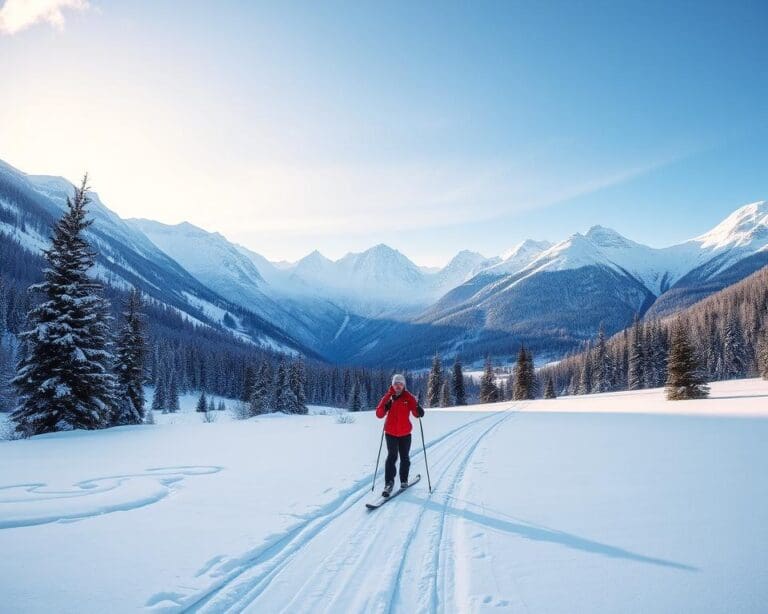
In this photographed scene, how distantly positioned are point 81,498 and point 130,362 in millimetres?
24790

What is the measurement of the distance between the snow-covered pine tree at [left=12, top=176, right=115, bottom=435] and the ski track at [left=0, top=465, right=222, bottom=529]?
1282 cm

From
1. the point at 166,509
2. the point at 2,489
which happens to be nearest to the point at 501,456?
the point at 166,509

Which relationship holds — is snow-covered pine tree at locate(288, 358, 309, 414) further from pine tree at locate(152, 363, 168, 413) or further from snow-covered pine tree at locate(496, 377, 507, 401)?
pine tree at locate(152, 363, 168, 413)

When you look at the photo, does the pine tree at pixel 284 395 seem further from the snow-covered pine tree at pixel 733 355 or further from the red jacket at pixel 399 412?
the snow-covered pine tree at pixel 733 355

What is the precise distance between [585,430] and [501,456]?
7253 millimetres

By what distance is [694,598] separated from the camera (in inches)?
144

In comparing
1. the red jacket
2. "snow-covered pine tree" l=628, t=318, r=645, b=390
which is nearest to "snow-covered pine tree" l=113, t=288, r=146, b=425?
the red jacket

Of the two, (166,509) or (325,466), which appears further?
(325,466)

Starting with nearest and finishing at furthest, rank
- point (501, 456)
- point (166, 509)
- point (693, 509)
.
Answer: point (693, 509) → point (166, 509) → point (501, 456)

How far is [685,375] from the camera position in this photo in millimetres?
30594

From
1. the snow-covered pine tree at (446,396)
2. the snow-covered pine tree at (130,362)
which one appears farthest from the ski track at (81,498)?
the snow-covered pine tree at (446,396)

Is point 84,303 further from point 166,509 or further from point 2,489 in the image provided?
point 166,509

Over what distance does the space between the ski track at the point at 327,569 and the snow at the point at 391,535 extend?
24 millimetres

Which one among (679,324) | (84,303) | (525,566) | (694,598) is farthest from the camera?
(679,324)
